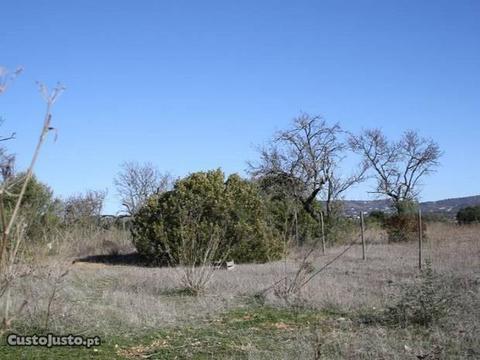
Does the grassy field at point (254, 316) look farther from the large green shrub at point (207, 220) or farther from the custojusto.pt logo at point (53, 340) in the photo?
the large green shrub at point (207, 220)

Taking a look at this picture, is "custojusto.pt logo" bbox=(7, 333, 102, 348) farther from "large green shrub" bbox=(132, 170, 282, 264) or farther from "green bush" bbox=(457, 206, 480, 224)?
"green bush" bbox=(457, 206, 480, 224)

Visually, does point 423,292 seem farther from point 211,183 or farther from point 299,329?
point 211,183

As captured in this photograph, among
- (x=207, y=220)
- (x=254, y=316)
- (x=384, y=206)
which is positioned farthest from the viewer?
(x=384, y=206)

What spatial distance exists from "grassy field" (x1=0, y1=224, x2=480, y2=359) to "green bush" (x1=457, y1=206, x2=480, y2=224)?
2467 centimetres

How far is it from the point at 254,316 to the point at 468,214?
3097 cm

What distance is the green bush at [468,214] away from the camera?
34.4 m

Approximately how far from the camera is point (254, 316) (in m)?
7.94

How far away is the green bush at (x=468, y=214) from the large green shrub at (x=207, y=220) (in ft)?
70.3

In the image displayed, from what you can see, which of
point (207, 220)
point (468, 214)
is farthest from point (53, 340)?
point (468, 214)

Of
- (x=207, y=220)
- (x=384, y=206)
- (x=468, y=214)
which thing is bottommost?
(x=207, y=220)

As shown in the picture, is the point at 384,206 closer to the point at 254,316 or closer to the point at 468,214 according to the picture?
the point at 468,214

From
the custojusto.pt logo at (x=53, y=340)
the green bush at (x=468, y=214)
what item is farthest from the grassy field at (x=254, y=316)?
the green bush at (x=468, y=214)

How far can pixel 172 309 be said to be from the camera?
833 centimetres

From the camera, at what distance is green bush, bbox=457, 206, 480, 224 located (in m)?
34.4
